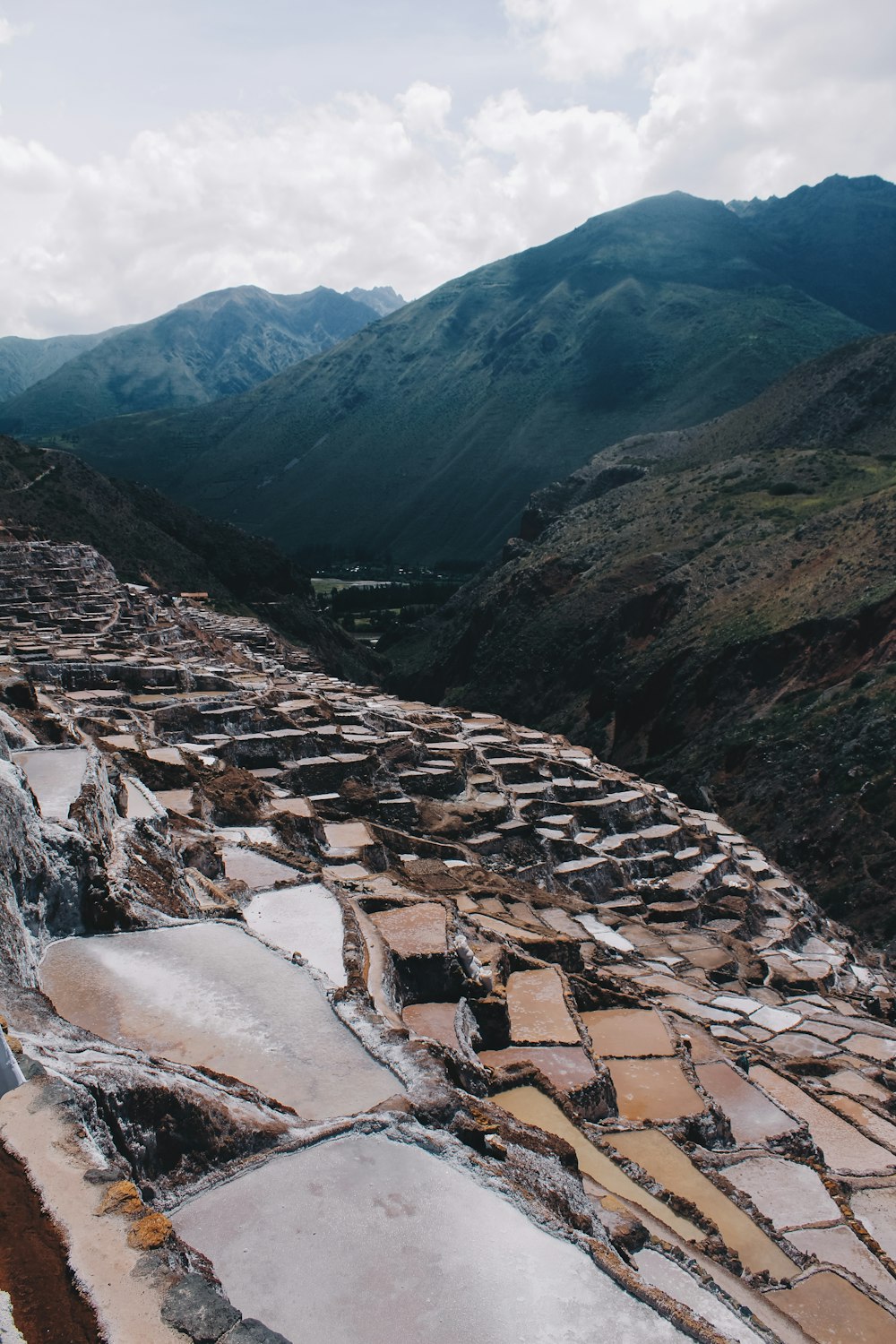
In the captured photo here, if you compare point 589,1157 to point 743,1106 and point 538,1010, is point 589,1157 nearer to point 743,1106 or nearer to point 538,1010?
point 538,1010

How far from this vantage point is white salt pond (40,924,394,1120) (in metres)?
5.39

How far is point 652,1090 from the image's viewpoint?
8.48m

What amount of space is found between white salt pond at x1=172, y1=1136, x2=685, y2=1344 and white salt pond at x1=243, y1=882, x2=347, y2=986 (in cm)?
246

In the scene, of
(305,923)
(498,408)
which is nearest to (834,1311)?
(305,923)

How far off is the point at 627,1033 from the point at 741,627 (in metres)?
34.3

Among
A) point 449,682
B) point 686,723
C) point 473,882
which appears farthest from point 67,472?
point 473,882

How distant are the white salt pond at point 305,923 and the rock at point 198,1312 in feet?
11.6

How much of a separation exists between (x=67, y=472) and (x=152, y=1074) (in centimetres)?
6424

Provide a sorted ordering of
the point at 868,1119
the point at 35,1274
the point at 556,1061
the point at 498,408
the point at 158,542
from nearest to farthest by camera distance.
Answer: the point at 35,1274
the point at 556,1061
the point at 868,1119
the point at 158,542
the point at 498,408

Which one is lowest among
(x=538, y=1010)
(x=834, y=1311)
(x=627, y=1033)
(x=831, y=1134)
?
→ (x=831, y=1134)

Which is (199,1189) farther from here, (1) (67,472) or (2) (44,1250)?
(1) (67,472)

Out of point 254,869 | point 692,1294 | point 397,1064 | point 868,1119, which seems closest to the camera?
point 692,1294

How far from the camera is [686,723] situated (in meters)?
39.0

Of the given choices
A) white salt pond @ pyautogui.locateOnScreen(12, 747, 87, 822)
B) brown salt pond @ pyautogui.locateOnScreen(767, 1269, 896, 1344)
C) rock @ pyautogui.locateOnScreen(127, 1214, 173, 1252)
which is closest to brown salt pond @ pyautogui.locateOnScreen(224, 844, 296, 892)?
white salt pond @ pyautogui.locateOnScreen(12, 747, 87, 822)
